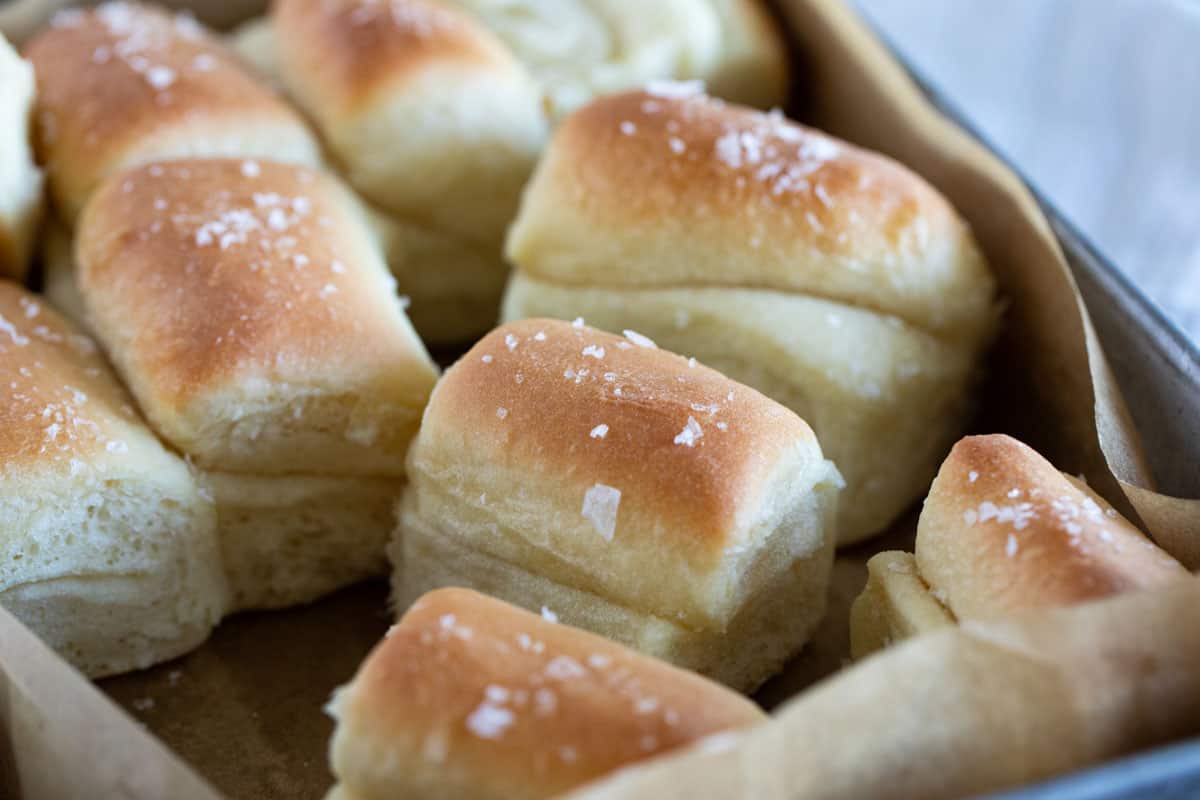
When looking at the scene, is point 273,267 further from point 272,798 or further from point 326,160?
point 272,798

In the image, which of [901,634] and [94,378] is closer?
[901,634]

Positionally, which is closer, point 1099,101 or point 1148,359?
Answer: point 1148,359

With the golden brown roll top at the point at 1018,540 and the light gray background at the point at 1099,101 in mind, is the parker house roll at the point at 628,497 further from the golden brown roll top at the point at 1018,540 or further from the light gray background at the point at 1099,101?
the light gray background at the point at 1099,101

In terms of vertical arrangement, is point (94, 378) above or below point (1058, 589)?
below

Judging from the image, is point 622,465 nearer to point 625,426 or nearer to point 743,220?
point 625,426

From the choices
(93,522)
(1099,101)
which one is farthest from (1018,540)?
(1099,101)

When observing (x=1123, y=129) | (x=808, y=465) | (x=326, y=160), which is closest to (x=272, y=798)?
(x=808, y=465)
